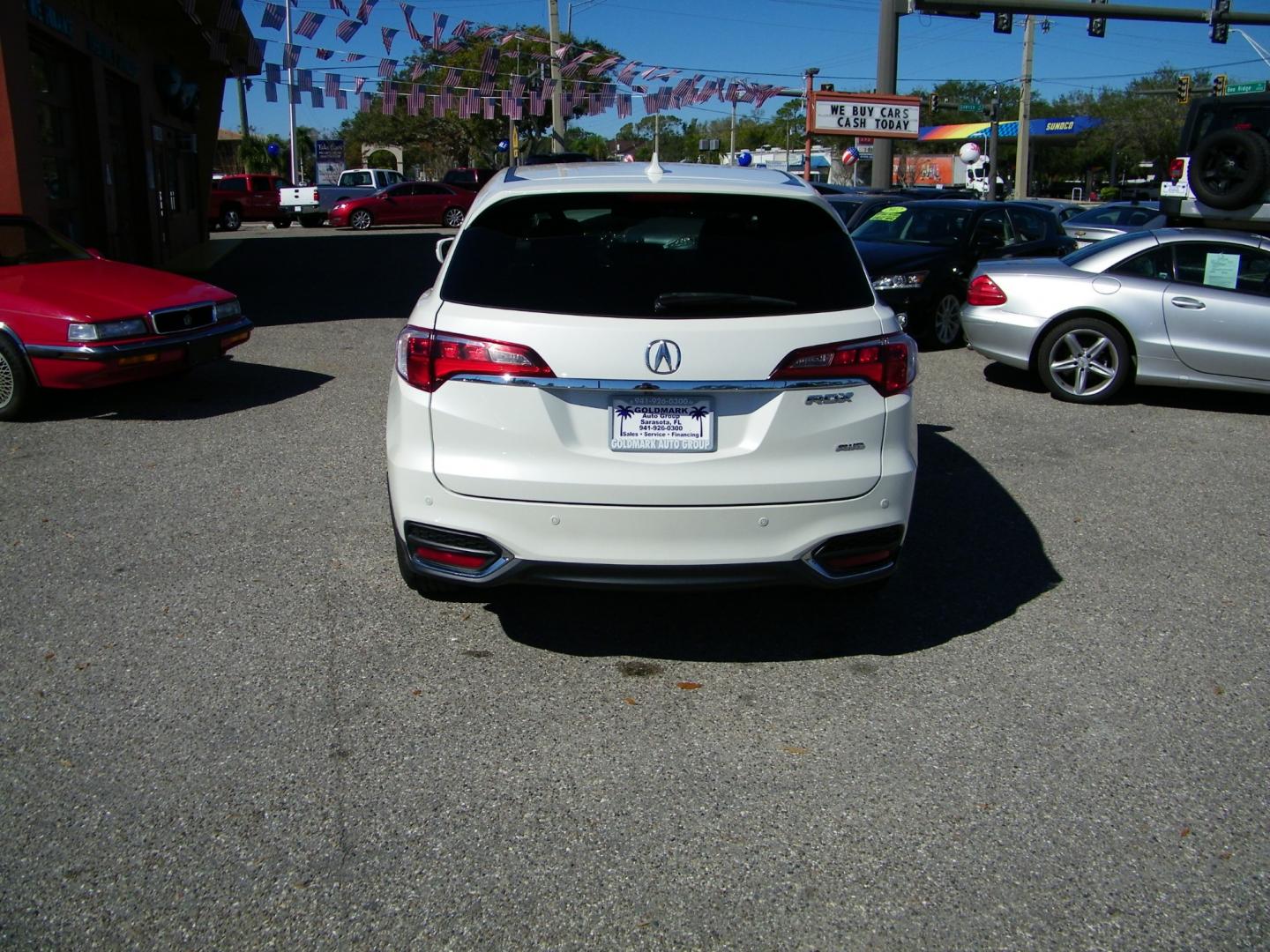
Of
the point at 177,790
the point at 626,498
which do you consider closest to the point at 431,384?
the point at 626,498

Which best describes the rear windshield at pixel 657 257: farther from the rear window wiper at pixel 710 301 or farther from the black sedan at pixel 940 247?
the black sedan at pixel 940 247

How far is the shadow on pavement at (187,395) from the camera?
8094 millimetres

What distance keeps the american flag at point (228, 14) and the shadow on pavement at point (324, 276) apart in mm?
4023

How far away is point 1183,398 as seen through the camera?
944 centimetres

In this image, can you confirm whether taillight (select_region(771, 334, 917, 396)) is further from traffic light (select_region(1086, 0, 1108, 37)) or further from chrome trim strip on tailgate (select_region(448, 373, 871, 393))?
traffic light (select_region(1086, 0, 1108, 37))

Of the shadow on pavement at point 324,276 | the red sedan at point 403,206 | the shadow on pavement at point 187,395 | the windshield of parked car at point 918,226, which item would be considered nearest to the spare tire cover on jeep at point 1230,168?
the windshield of parked car at point 918,226

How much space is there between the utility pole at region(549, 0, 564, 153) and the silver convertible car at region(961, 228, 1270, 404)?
2120cm

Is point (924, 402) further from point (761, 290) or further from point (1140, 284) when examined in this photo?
point (761, 290)

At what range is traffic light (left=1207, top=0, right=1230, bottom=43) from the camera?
2317 cm

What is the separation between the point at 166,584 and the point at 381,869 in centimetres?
244

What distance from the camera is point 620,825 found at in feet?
10.3

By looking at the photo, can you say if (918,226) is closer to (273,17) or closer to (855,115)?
(273,17)

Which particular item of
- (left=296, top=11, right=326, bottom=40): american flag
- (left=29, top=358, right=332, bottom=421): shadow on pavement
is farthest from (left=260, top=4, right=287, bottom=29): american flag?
(left=29, top=358, right=332, bottom=421): shadow on pavement

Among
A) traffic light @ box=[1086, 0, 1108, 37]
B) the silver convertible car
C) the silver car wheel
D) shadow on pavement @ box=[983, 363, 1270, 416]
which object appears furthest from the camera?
traffic light @ box=[1086, 0, 1108, 37]
